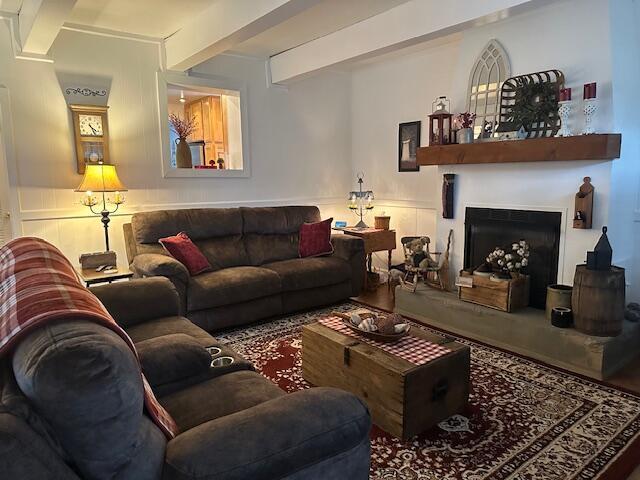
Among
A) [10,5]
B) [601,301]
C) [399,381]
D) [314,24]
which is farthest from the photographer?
[314,24]

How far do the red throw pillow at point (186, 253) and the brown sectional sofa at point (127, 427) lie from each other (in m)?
2.12

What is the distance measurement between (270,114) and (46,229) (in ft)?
8.36

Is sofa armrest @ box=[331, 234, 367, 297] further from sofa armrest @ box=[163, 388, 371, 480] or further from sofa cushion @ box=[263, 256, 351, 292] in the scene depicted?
sofa armrest @ box=[163, 388, 371, 480]

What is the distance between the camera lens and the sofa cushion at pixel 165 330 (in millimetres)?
2166

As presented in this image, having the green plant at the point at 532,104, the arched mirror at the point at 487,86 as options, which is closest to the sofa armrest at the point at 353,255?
the arched mirror at the point at 487,86

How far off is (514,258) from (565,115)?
42.5 inches

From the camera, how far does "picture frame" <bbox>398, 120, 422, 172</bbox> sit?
16.1 ft

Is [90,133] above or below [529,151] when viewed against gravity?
above

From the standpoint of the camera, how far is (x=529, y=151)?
10.8 feet

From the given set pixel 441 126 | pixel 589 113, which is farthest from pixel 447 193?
pixel 589 113

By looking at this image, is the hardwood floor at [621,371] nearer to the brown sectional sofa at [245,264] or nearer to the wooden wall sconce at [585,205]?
the brown sectional sofa at [245,264]

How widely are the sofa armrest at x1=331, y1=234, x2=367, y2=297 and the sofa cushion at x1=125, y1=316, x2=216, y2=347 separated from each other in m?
2.16

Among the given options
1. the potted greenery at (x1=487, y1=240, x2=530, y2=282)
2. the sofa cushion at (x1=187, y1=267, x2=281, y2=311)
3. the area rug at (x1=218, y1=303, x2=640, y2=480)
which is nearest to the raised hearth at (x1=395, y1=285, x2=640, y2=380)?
the area rug at (x1=218, y1=303, x2=640, y2=480)

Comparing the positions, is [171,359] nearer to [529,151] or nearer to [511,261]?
[511,261]
